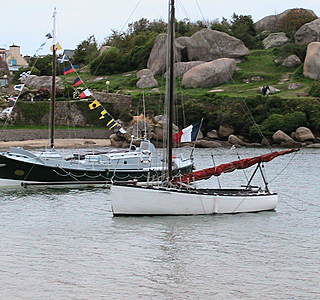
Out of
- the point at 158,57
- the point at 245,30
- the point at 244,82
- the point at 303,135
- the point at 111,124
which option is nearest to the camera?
the point at 111,124

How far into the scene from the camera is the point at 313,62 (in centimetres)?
7575

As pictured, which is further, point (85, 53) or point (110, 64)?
point (85, 53)

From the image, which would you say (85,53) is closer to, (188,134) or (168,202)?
(188,134)

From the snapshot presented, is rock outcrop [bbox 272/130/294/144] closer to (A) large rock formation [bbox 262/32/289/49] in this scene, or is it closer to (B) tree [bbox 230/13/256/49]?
(A) large rock formation [bbox 262/32/289/49]

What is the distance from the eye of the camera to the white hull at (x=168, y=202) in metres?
24.8

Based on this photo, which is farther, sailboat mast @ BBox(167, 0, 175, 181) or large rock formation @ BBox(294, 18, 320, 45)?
large rock formation @ BBox(294, 18, 320, 45)

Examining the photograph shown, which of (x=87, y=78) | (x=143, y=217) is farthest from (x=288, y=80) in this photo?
(x=143, y=217)

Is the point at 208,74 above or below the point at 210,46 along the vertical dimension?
below

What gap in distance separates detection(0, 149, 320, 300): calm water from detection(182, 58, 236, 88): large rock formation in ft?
154

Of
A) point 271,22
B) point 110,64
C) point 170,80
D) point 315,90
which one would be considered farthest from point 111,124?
point 271,22

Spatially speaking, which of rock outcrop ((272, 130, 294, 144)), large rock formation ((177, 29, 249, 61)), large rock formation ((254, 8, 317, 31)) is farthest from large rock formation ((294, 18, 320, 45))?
rock outcrop ((272, 130, 294, 144))

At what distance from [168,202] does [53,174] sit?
12152 millimetres

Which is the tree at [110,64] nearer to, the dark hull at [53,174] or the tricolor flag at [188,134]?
the dark hull at [53,174]

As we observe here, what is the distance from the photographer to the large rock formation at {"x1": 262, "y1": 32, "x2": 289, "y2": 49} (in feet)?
Result: 303
